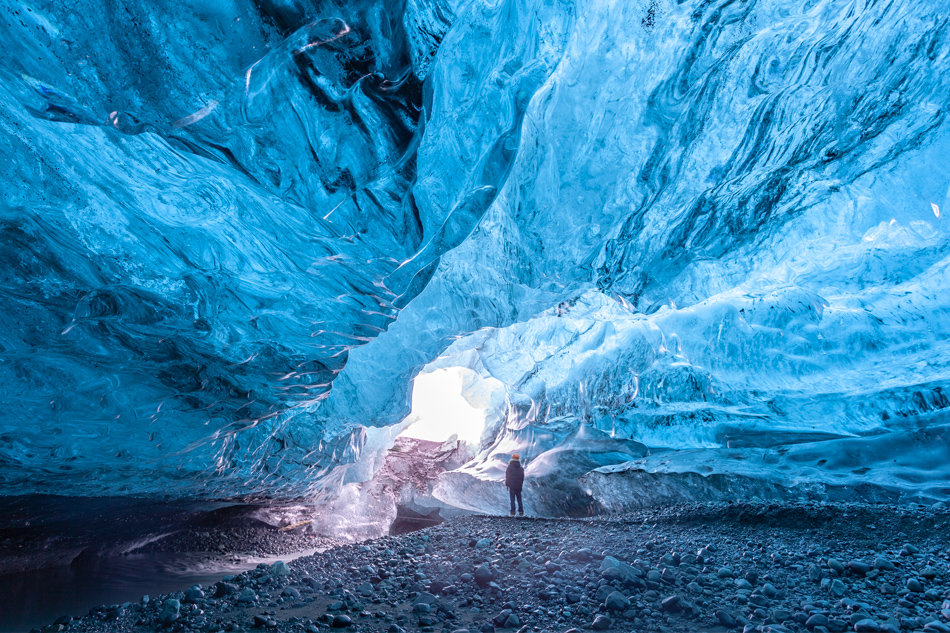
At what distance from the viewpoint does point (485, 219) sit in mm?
5918

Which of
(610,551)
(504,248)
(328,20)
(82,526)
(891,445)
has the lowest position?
(82,526)

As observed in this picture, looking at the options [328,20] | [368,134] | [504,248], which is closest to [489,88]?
[368,134]

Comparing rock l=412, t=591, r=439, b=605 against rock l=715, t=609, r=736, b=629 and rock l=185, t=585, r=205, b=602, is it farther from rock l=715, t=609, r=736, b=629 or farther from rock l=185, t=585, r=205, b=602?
rock l=185, t=585, r=205, b=602

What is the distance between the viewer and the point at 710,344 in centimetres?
662

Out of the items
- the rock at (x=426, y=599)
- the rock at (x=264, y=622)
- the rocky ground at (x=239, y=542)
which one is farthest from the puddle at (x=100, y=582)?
the rock at (x=426, y=599)

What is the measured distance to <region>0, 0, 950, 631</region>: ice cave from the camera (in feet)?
12.1

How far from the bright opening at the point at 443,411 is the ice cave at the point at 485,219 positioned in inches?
293

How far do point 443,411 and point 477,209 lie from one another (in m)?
14.1

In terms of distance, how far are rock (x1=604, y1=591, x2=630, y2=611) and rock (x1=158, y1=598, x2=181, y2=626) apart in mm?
3140

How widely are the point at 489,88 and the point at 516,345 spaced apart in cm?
649

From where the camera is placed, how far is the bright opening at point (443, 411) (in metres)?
15.3

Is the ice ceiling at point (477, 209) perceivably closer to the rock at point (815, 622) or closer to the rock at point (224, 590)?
the rock at point (224, 590)

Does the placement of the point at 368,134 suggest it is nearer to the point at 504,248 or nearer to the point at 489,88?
the point at 489,88

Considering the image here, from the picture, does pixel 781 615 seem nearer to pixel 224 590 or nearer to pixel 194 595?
pixel 224 590
